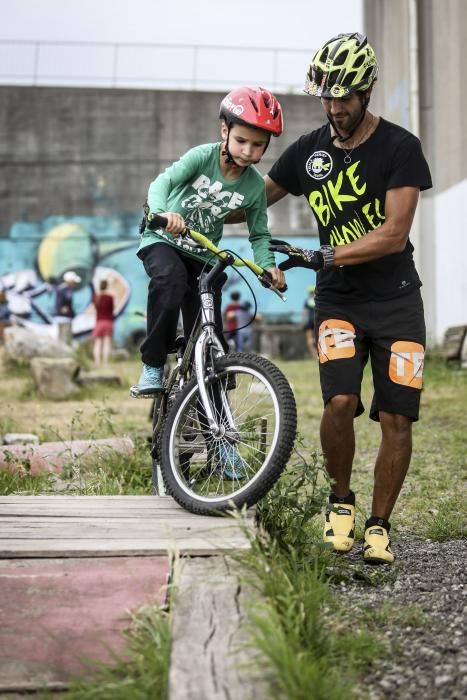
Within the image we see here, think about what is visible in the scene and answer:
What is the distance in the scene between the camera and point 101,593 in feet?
10.1

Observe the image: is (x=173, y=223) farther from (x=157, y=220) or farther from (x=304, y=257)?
(x=304, y=257)

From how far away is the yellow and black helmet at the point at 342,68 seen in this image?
405cm

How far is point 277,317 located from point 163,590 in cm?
2413

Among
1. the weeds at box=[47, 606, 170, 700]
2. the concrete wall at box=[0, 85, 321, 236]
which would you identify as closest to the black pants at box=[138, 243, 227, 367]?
the weeds at box=[47, 606, 170, 700]

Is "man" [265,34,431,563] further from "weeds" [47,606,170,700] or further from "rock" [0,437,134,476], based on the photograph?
"rock" [0,437,134,476]

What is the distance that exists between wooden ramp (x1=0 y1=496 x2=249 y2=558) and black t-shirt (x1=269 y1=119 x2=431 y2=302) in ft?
4.25

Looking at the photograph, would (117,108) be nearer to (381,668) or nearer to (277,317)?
(277,317)

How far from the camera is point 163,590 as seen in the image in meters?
3.04

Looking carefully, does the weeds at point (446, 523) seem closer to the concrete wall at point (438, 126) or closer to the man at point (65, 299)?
the concrete wall at point (438, 126)

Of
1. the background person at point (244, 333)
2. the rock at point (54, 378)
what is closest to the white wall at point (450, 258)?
the background person at point (244, 333)

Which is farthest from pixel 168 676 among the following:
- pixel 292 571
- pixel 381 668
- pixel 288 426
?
pixel 288 426

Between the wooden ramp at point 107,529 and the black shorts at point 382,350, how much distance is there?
37.3 inches

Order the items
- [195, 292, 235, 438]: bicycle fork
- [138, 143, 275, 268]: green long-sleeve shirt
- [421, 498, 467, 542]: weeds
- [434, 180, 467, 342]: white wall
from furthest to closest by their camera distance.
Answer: [434, 180, 467, 342]: white wall, [421, 498, 467, 542]: weeds, [138, 143, 275, 268]: green long-sleeve shirt, [195, 292, 235, 438]: bicycle fork

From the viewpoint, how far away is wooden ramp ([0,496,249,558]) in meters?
3.19
